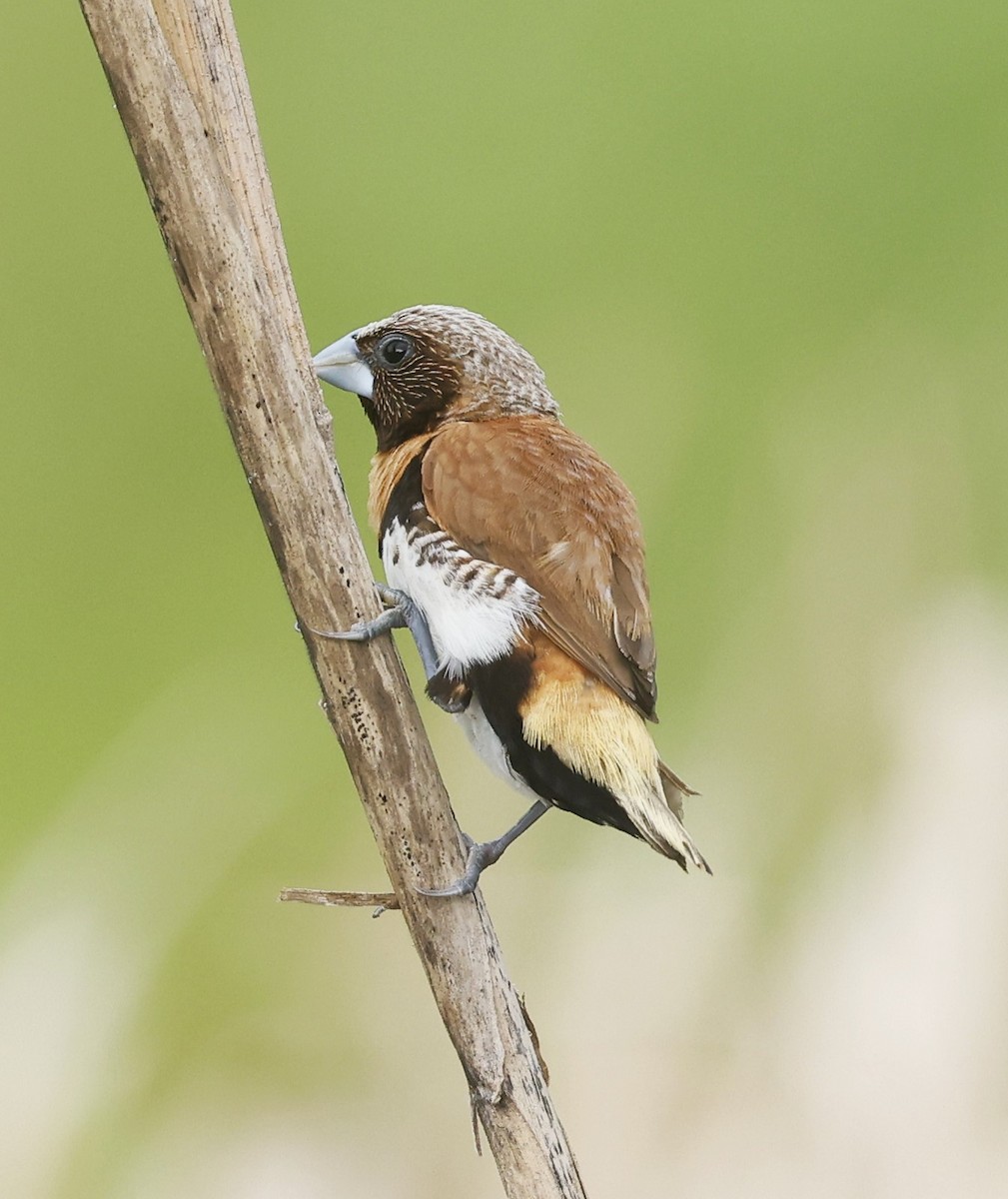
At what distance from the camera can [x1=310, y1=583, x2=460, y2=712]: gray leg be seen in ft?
3.95

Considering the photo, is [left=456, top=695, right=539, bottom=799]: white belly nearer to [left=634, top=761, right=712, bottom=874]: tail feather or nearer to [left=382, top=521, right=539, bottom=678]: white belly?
[left=382, top=521, right=539, bottom=678]: white belly

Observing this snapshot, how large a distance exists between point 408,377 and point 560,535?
33cm

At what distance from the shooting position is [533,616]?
1290 mm

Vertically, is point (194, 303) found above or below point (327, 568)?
above

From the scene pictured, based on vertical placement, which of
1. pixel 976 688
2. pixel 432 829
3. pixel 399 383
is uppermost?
pixel 399 383

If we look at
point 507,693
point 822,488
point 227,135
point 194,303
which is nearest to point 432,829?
point 507,693

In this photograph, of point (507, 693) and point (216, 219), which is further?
point (507, 693)

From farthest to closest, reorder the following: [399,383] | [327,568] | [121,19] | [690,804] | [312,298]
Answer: [690,804], [312,298], [399,383], [327,568], [121,19]

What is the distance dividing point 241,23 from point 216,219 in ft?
3.54

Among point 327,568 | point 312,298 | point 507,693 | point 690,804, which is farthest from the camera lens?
point 690,804

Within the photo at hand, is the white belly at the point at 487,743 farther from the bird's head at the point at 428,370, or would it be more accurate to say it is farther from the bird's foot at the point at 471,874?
the bird's head at the point at 428,370

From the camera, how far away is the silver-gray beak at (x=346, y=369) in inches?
60.1

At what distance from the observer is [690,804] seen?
7.00 ft

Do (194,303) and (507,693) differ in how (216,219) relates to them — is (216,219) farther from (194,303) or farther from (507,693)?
(507,693)
